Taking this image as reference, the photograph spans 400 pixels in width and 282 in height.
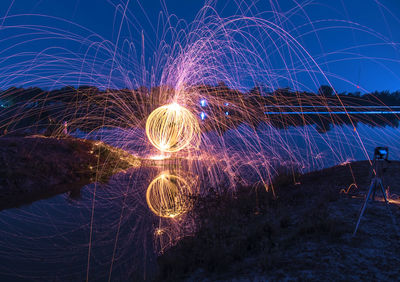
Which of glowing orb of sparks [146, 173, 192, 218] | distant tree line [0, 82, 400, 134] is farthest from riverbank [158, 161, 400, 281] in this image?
distant tree line [0, 82, 400, 134]

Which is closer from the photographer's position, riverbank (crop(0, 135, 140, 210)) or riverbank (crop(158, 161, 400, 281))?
riverbank (crop(158, 161, 400, 281))

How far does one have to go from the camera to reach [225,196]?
7301 mm

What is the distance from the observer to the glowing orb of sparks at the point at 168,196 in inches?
279

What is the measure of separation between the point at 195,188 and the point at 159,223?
2770 millimetres

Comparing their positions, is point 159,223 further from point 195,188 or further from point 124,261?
point 195,188

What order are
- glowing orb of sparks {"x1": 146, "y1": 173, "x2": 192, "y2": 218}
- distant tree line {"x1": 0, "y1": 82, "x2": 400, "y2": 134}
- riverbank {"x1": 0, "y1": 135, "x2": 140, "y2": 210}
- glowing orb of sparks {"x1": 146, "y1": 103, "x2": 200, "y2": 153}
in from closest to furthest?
1. glowing orb of sparks {"x1": 146, "y1": 173, "x2": 192, "y2": 218}
2. riverbank {"x1": 0, "y1": 135, "x2": 140, "y2": 210}
3. glowing orb of sparks {"x1": 146, "y1": 103, "x2": 200, "y2": 153}
4. distant tree line {"x1": 0, "y1": 82, "x2": 400, "y2": 134}

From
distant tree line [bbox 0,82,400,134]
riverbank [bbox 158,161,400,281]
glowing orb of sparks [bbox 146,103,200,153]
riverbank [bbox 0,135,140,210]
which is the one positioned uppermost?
distant tree line [bbox 0,82,400,134]

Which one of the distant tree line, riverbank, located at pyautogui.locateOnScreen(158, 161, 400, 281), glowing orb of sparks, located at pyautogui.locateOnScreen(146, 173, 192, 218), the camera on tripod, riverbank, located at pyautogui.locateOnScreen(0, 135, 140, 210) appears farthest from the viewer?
the distant tree line

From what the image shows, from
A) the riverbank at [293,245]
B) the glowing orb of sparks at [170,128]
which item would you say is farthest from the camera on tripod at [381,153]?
the glowing orb of sparks at [170,128]

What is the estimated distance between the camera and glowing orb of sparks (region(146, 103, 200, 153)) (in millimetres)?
15175

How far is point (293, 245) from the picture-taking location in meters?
3.99

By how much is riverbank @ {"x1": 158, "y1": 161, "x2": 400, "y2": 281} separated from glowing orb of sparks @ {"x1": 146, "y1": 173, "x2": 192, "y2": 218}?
41.8 inches

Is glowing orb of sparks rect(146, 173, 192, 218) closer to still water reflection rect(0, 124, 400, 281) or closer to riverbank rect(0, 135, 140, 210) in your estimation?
still water reflection rect(0, 124, 400, 281)

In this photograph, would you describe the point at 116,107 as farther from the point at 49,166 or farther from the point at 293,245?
the point at 293,245
